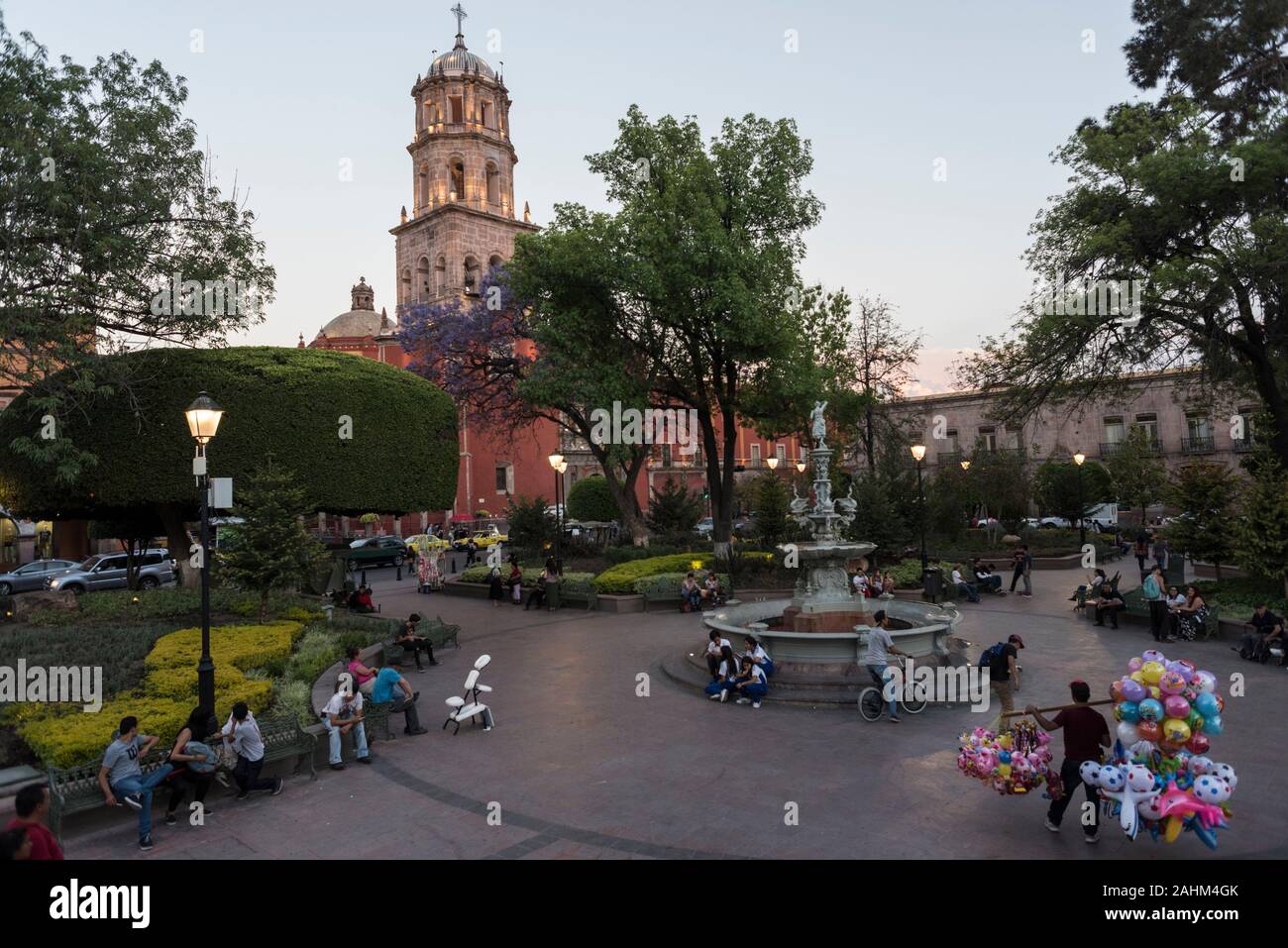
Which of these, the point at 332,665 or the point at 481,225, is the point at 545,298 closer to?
the point at 332,665

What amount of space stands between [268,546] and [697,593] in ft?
37.5

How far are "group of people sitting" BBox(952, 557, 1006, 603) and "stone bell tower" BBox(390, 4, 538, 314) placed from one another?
4221cm

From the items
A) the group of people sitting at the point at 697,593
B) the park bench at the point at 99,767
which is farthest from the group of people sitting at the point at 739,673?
the group of people sitting at the point at 697,593

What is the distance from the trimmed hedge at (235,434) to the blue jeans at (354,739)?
440 inches

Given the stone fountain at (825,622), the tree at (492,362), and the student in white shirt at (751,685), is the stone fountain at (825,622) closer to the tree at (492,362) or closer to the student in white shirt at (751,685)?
the student in white shirt at (751,685)

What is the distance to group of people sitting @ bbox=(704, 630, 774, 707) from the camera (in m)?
12.0

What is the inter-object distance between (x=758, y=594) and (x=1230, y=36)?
20.8m

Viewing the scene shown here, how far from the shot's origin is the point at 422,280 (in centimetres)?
5962

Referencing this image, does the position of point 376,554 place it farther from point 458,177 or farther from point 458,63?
point 458,63

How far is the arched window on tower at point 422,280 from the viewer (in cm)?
5878

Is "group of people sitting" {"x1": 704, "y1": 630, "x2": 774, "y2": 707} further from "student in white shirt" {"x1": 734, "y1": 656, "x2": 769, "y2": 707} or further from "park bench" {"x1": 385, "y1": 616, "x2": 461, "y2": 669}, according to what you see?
"park bench" {"x1": 385, "y1": 616, "x2": 461, "y2": 669}

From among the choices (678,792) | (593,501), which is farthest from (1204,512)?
(593,501)

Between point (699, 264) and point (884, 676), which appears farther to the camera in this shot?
point (699, 264)
